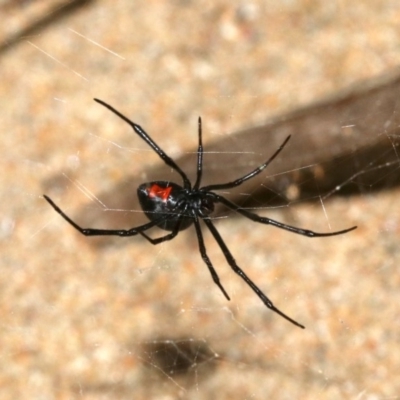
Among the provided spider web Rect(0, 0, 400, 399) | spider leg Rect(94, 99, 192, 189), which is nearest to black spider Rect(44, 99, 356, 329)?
spider leg Rect(94, 99, 192, 189)

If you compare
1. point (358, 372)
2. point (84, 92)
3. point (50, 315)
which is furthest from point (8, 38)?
point (358, 372)

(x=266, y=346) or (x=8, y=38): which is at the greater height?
(x=8, y=38)

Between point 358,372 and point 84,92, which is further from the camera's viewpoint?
point 84,92

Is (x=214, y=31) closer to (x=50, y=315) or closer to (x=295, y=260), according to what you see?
(x=295, y=260)

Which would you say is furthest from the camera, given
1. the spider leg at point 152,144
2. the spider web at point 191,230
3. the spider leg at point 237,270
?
the spider web at point 191,230

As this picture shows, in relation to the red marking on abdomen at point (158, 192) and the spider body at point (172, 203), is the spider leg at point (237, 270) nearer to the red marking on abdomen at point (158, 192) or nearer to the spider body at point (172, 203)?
the spider body at point (172, 203)

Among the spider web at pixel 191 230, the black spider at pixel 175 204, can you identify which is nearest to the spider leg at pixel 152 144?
the black spider at pixel 175 204

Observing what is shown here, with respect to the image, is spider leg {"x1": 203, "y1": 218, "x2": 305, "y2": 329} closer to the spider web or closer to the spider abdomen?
the spider abdomen

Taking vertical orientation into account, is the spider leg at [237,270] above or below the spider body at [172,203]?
below
